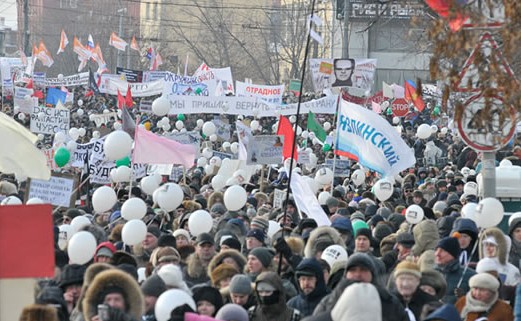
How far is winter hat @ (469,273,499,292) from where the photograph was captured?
856 cm

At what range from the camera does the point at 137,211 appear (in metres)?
12.7

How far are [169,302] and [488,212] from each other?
3434 millimetres

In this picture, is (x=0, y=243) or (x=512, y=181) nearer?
(x=0, y=243)

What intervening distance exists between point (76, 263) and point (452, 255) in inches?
102

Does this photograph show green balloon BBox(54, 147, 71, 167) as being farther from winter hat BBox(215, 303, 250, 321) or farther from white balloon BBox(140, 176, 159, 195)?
winter hat BBox(215, 303, 250, 321)

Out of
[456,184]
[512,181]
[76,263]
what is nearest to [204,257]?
[76,263]

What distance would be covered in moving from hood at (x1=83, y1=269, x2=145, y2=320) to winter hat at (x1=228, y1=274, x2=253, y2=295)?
4.06ft

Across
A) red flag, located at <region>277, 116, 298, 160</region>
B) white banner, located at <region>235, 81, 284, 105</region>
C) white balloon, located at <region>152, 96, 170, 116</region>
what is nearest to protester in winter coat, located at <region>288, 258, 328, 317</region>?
red flag, located at <region>277, 116, 298, 160</region>

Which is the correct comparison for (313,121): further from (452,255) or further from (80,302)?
(80,302)

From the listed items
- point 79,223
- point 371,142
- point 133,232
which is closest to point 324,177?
point 371,142

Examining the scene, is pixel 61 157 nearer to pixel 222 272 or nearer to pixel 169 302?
pixel 222 272

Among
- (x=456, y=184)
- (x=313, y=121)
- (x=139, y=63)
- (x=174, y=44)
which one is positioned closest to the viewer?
(x=456, y=184)

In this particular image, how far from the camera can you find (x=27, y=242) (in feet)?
22.8

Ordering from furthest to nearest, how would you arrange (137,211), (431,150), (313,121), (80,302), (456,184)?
1. (431,150)
2. (313,121)
3. (456,184)
4. (137,211)
5. (80,302)
